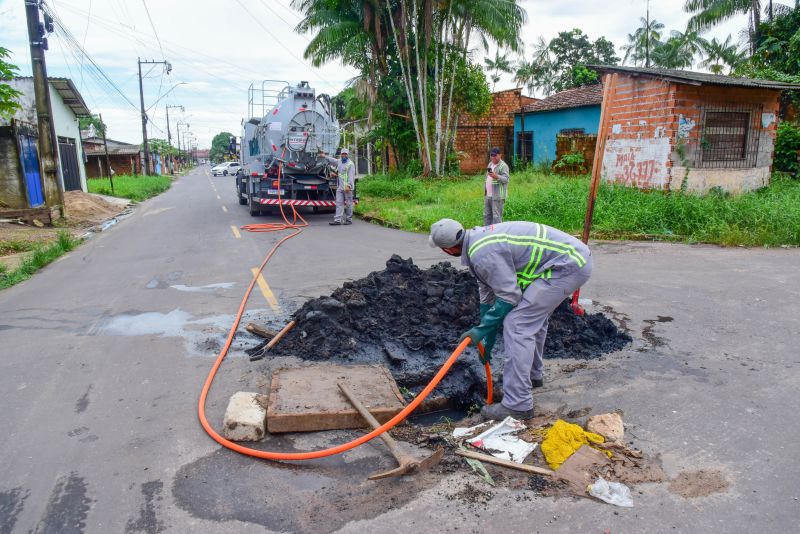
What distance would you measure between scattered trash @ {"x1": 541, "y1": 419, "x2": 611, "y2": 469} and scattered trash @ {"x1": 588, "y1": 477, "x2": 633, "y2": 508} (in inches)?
11.2

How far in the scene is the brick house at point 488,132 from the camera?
2586cm

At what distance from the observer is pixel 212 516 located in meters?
2.92

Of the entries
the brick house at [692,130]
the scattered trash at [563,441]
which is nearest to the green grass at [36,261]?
the scattered trash at [563,441]

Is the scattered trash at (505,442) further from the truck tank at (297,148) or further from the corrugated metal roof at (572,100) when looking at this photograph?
the corrugated metal roof at (572,100)

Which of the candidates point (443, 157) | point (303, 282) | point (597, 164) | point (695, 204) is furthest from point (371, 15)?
point (597, 164)

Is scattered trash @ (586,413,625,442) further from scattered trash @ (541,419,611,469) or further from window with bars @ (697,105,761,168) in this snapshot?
window with bars @ (697,105,761,168)

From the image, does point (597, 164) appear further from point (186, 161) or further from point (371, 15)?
point (186, 161)

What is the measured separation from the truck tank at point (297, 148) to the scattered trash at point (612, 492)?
1294cm

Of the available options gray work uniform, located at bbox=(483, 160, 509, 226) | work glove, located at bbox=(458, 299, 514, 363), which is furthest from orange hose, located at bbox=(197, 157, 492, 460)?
gray work uniform, located at bbox=(483, 160, 509, 226)

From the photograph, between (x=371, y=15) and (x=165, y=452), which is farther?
(x=371, y=15)

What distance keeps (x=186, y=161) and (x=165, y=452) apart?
124418 mm

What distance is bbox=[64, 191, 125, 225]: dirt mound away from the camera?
17.0m

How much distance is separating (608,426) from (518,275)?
1.14 meters

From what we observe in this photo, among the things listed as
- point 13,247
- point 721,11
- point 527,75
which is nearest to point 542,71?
point 527,75
